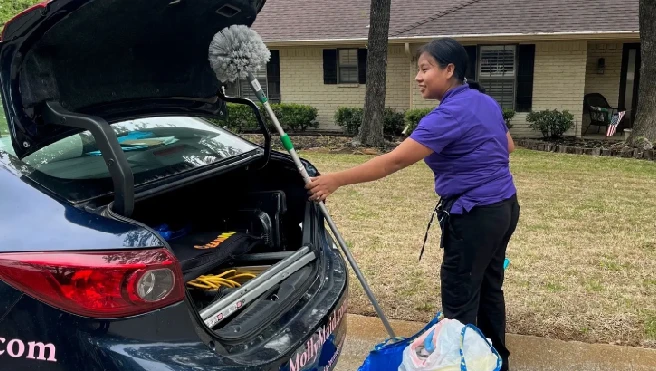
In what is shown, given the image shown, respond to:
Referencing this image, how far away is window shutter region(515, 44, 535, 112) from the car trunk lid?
1158 cm

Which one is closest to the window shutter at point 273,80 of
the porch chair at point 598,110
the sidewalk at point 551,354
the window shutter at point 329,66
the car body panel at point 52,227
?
the window shutter at point 329,66

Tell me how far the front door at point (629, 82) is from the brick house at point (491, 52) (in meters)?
0.02

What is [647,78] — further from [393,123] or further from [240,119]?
[240,119]

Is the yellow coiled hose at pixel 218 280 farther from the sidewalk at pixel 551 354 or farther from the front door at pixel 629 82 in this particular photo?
the front door at pixel 629 82

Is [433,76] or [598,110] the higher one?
[433,76]

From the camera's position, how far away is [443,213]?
276cm

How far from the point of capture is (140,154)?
8.30 ft

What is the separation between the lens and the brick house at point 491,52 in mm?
12602

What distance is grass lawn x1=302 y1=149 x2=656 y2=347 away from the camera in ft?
11.8

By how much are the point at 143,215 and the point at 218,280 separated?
580 mm

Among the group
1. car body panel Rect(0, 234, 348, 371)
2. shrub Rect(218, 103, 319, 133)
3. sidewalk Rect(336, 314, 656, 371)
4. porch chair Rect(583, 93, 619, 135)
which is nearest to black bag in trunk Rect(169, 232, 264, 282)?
car body panel Rect(0, 234, 348, 371)

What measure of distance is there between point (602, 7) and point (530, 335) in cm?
1144

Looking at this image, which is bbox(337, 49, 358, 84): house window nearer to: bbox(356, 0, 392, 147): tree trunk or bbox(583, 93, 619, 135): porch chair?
bbox(356, 0, 392, 147): tree trunk

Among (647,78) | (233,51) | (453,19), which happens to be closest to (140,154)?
(233,51)
